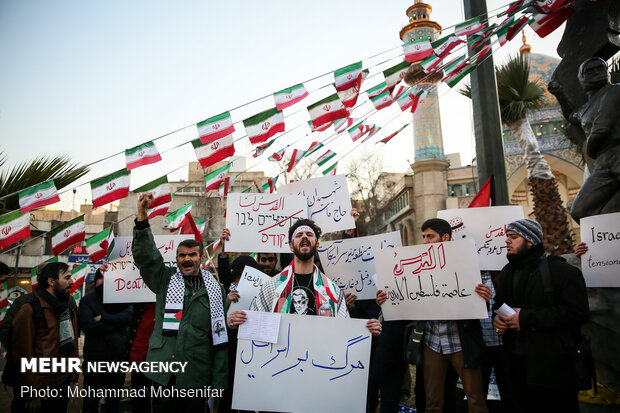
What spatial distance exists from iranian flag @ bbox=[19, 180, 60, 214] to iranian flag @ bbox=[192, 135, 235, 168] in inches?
63.6

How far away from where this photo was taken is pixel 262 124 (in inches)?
207

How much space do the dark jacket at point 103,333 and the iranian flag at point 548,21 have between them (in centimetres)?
620

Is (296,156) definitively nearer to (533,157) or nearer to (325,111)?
(325,111)

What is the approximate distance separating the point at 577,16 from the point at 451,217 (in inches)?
133

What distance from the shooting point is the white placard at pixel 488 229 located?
163 inches

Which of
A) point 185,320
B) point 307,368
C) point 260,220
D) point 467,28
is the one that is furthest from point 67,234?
point 467,28

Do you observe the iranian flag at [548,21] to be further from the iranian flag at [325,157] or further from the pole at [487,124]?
the iranian flag at [325,157]

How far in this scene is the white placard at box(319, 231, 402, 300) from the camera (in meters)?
4.28

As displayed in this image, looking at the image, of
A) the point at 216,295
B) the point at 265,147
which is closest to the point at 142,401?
the point at 216,295

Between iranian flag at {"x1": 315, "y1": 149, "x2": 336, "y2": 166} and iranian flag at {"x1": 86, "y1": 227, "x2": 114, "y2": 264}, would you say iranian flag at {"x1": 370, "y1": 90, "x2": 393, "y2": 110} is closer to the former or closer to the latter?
iranian flag at {"x1": 315, "y1": 149, "x2": 336, "y2": 166}

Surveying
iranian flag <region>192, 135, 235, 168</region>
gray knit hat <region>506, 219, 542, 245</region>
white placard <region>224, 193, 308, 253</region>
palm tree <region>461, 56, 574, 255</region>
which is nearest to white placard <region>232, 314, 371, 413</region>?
gray knit hat <region>506, 219, 542, 245</region>

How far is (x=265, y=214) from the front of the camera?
4.64 meters

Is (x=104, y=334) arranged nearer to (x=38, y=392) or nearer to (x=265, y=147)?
(x=38, y=392)

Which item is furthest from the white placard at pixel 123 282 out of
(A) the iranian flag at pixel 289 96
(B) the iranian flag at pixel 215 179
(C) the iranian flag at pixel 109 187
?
(A) the iranian flag at pixel 289 96
